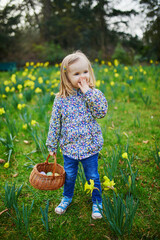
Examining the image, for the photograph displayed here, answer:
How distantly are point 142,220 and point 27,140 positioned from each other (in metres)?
1.89

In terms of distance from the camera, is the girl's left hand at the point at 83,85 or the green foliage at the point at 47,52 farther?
the green foliage at the point at 47,52

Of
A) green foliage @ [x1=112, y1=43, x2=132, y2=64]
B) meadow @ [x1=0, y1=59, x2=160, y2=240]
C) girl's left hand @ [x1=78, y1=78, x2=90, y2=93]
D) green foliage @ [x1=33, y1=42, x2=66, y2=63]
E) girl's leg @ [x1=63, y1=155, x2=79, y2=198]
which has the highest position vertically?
green foliage @ [x1=33, y1=42, x2=66, y2=63]

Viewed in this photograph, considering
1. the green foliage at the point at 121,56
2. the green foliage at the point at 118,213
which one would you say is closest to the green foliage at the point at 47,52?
the green foliage at the point at 121,56

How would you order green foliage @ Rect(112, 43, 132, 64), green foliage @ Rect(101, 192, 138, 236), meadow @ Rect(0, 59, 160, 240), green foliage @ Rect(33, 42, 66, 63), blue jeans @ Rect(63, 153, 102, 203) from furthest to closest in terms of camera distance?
green foliage @ Rect(112, 43, 132, 64) → green foliage @ Rect(33, 42, 66, 63) → blue jeans @ Rect(63, 153, 102, 203) → meadow @ Rect(0, 59, 160, 240) → green foliage @ Rect(101, 192, 138, 236)

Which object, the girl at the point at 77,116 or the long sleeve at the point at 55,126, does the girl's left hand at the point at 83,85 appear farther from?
the long sleeve at the point at 55,126

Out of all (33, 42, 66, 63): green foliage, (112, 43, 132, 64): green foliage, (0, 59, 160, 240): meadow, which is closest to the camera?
(0, 59, 160, 240): meadow

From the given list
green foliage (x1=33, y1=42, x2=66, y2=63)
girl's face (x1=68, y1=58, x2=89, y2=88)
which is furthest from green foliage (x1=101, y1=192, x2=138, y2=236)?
green foliage (x1=33, y1=42, x2=66, y2=63)

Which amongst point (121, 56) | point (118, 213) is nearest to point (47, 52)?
point (121, 56)

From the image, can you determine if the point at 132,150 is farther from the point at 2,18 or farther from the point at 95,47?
the point at 95,47

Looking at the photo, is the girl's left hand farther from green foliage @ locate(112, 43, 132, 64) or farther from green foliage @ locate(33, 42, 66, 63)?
green foliage @ locate(112, 43, 132, 64)

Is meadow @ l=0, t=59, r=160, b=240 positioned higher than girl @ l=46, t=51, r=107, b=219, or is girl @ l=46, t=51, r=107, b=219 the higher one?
girl @ l=46, t=51, r=107, b=219

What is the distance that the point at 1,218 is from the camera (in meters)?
1.58

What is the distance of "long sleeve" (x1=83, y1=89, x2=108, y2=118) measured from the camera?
136cm

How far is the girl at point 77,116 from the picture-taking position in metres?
1.40
